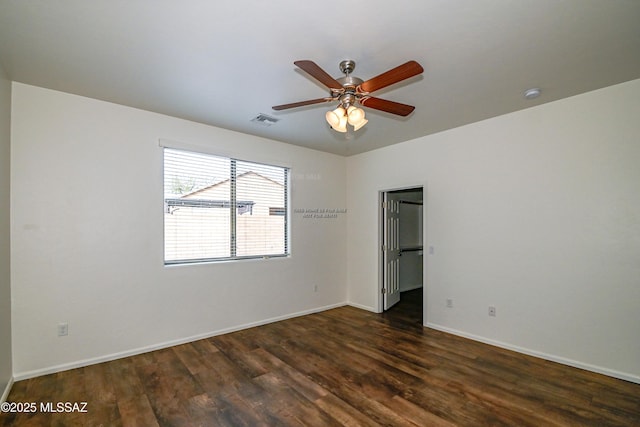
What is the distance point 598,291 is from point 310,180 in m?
3.79

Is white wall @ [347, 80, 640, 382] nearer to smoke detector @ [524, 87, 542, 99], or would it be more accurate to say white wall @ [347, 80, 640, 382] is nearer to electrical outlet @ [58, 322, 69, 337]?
smoke detector @ [524, 87, 542, 99]

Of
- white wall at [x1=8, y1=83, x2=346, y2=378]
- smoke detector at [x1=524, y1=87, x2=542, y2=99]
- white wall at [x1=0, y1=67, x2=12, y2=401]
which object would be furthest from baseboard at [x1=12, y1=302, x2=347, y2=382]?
smoke detector at [x1=524, y1=87, x2=542, y2=99]

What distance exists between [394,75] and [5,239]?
3.42 meters

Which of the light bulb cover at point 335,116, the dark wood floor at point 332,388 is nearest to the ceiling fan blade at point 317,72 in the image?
the light bulb cover at point 335,116

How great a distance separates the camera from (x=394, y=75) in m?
1.88

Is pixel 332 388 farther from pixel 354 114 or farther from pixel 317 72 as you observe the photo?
pixel 317 72

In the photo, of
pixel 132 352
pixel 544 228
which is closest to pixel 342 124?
pixel 544 228

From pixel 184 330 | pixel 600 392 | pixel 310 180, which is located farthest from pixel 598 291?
pixel 184 330

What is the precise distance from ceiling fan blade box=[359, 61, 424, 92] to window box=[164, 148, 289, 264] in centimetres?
260

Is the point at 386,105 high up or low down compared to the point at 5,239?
up

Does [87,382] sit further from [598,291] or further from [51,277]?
[598,291]

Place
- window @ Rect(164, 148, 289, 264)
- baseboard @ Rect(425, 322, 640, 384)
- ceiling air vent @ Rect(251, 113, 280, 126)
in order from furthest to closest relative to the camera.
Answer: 1. window @ Rect(164, 148, 289, 264)
2. ceiling air vent @ Rect(251, 113, 280, 126)
3. baseboard @ Rect(425, 322, 640, 384)

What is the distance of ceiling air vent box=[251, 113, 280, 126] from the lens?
11.5 ft

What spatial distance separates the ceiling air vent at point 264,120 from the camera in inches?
138
